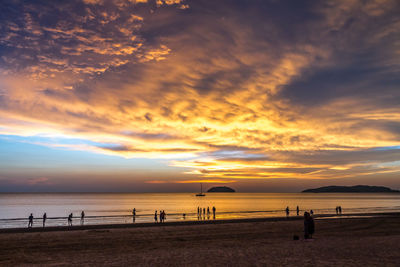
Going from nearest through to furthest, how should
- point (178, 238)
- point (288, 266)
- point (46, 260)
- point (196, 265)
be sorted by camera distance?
point (288, 266), point (196, 265), point (46, 260), point (178, 238)

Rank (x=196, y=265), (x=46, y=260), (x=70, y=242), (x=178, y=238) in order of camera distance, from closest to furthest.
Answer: (x=196, y=265)
(x=46, y=260)
(x=70, y=242)
(x=178, y=238)

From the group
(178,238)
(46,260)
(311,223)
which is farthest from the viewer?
(178,238)

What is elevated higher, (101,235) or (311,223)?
(311,223)

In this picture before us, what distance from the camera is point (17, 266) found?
564 inches

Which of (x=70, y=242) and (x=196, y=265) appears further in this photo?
(x=70, y=242)

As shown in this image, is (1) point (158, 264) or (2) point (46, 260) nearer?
(1) point (158, 264)

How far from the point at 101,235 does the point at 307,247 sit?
17071 mm

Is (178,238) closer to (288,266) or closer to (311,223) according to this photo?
(311,223)

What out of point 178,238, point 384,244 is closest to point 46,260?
point 178,238

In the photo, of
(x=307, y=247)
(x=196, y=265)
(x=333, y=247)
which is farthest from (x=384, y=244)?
(x=196, y=265)

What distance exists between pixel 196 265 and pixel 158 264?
5.66 feet

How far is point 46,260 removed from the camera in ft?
52.1

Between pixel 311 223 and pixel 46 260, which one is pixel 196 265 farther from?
pixel 311 223

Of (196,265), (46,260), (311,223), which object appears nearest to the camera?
(196,265)
